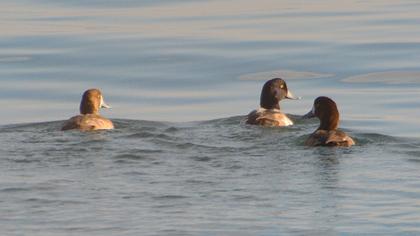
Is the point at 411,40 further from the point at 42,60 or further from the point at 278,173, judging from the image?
the point at 278,173

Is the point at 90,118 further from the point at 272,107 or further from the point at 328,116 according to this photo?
the point at 328,116

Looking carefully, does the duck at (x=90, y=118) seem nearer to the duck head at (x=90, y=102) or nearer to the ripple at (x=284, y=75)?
the duck head at (x=90, y=102)

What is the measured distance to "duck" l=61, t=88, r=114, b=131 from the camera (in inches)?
655

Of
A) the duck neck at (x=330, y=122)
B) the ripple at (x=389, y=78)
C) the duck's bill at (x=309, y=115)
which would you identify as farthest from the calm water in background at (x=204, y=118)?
the duck neck at (x=330, y=122)

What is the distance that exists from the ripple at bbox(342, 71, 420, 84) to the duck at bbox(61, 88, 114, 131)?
4314 mm

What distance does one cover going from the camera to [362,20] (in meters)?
25.3

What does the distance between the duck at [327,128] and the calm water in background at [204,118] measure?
172 mm

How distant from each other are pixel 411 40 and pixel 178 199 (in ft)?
37.4

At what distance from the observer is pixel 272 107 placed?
18312mm

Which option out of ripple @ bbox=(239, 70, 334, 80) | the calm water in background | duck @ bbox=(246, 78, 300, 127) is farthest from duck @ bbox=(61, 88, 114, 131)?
ripple @ bbox=(239, 70, 334, 80)

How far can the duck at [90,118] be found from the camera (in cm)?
1664

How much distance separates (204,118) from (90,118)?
1669 millimetres

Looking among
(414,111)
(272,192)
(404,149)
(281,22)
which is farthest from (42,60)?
(272,192)

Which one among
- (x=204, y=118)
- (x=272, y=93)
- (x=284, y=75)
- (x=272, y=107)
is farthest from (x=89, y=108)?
(x=284, y=75)
